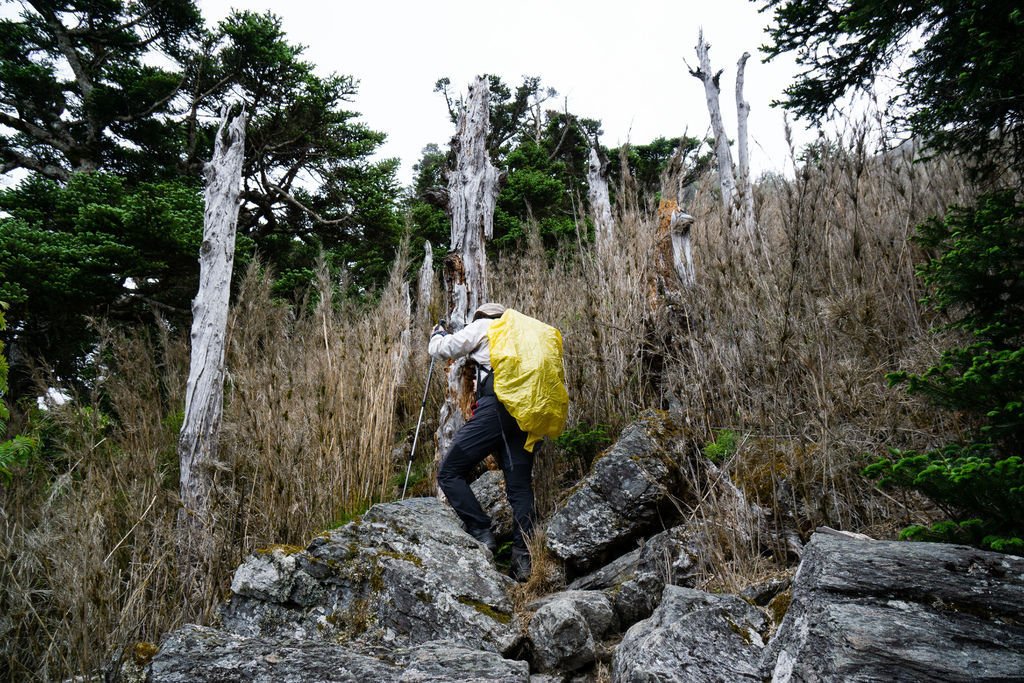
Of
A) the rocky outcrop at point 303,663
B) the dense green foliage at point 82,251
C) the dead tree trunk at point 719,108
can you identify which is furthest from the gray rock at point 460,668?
the dead tree trunk at point 719,108

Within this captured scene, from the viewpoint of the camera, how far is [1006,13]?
2195mm

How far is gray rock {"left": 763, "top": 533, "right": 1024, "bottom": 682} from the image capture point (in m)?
1.41

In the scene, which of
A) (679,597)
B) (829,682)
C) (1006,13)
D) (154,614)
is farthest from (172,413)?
(1006,13)

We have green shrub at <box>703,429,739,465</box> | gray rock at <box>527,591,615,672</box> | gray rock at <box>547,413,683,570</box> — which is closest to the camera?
gray rock at <box>527,591,615,672</box>

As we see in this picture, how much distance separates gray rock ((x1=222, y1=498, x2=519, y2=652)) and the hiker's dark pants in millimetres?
581

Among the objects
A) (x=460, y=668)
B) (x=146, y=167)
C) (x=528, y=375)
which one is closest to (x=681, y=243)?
(x=528, y=375)

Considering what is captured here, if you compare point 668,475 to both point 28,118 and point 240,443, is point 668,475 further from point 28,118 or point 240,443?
point 28,118

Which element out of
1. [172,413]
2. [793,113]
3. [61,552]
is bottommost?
[61,552]

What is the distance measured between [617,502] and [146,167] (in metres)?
9.10

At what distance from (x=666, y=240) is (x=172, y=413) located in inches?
198

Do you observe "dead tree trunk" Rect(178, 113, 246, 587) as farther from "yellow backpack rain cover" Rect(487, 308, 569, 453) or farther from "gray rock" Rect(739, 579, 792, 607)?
"gray rock" Rect(739, 579, 792, 607)

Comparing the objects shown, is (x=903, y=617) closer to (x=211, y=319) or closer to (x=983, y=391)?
(x=983, y=391)

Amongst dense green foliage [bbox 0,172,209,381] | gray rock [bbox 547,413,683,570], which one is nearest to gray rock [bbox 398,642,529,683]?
gray rock [bbox 547,413,683,570]

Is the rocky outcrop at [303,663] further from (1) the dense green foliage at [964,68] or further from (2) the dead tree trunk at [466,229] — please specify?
(1) the dense green foliage at [964,68]
